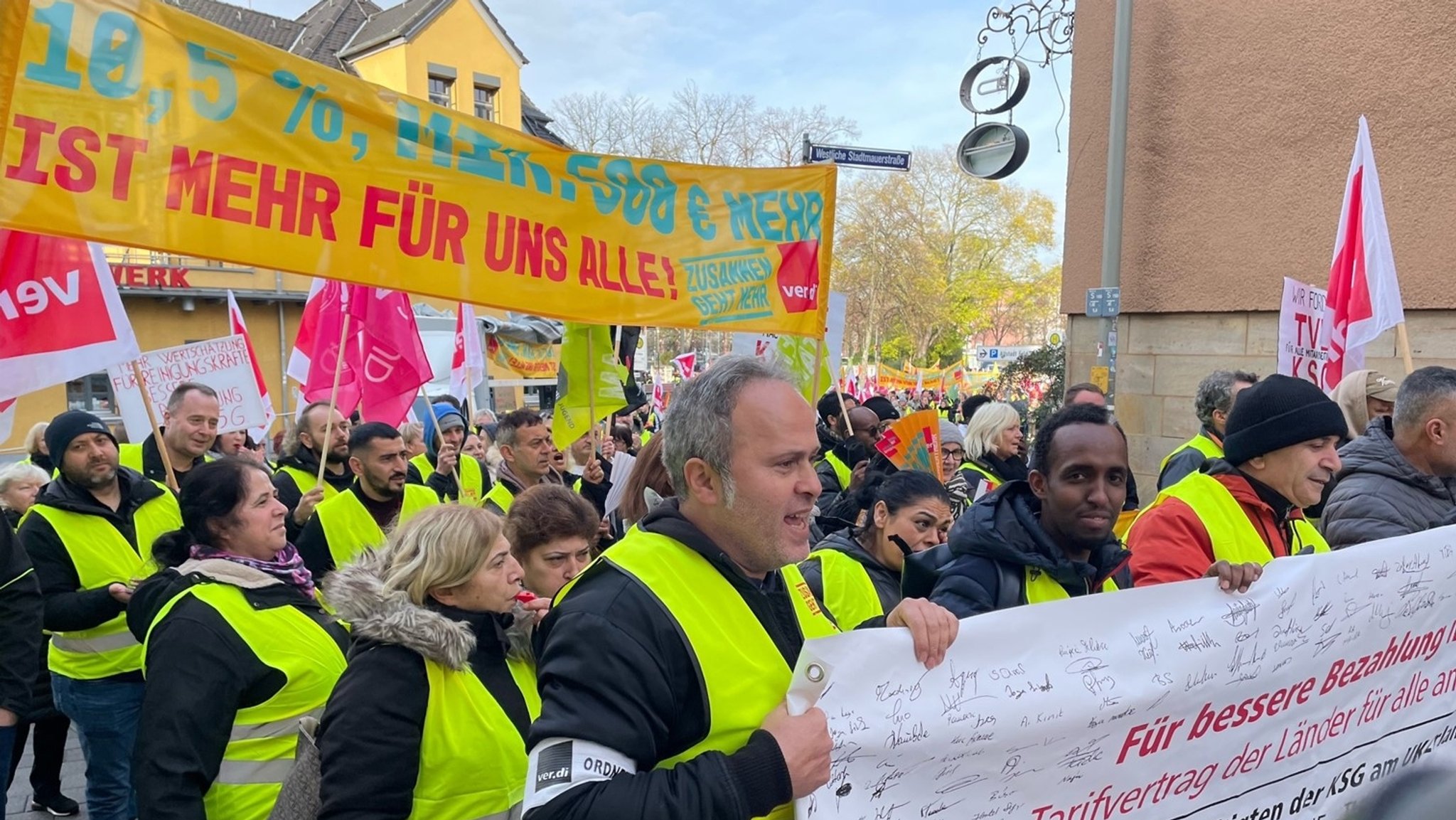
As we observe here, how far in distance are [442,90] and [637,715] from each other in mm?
30075

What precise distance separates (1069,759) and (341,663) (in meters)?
2.03

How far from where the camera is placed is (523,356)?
25.1m

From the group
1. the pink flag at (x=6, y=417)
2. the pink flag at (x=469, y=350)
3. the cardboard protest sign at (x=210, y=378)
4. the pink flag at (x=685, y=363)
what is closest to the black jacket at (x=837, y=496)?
the pink flag at (x=469, y=350)

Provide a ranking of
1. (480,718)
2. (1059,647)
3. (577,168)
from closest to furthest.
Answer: (1059,647), (480,718), (577,168)

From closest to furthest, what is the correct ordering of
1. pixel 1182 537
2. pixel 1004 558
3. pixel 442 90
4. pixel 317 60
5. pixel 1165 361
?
pixel 1004 558 < pixel 1182 537 < pixel 1165 361 < pixel 317 60 < pixel 442 90

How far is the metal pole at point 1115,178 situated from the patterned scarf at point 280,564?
758cm

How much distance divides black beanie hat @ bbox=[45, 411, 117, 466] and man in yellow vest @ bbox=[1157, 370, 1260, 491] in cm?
519

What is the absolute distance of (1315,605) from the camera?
2.65 m

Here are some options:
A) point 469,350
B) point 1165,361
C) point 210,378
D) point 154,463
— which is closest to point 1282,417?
point 154,463

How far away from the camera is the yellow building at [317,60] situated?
20984 mm

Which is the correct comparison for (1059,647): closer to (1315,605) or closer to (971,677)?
(971,677)

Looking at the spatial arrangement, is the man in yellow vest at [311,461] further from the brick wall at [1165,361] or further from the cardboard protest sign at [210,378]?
the brick wall at [1165,361]

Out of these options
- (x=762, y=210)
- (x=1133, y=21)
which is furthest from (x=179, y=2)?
(x=762, y=210)

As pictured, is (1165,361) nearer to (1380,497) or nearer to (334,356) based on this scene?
(1380,497)
